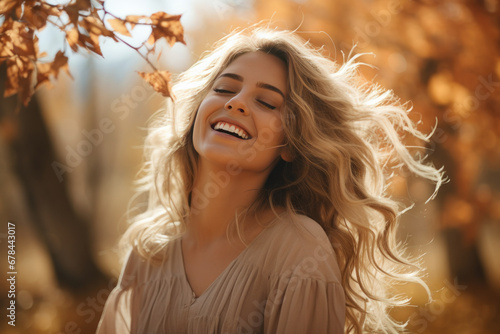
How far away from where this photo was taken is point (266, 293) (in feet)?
7.14

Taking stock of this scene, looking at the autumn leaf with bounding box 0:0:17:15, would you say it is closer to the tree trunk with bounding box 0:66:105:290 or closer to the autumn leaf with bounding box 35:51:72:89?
the autumn leaf with bounding box 35:51:72:89

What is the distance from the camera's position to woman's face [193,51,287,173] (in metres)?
2.27

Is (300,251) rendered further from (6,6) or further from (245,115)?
(6,6)

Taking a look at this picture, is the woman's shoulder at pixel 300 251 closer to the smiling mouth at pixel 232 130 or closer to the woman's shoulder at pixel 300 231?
the woman's shoulder at pixel 300 231

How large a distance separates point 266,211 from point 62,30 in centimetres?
126

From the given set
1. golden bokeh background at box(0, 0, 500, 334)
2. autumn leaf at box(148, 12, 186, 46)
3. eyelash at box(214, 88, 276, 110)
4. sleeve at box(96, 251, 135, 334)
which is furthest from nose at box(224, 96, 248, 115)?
golden bokeh background at box(0, 0, 500, 334)

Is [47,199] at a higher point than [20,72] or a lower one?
lower

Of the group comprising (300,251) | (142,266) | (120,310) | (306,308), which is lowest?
(120,310)

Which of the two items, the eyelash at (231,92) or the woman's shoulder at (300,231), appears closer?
the woman's shoulder at (300,231)

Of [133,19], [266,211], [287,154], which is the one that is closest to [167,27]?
[133,19]

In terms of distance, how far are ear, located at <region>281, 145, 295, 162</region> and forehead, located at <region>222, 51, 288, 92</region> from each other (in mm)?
304

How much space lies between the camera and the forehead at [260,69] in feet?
7.80

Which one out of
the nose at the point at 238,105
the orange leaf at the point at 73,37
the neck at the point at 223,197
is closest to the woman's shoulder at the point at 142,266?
the neck at the point at 223,197

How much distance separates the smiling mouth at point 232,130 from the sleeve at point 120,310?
39.4 inches
